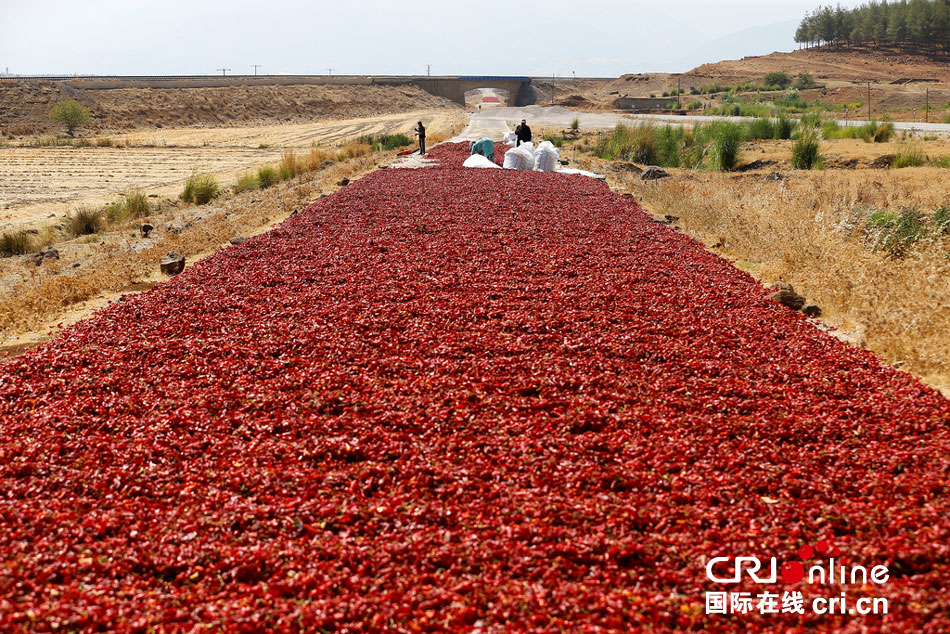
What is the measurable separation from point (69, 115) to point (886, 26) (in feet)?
427

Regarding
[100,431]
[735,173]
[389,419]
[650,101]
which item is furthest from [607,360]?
[650,101]

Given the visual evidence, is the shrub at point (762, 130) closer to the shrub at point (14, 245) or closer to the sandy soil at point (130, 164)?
the sandy soil at point (130, 164)

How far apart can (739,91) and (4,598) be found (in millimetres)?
89752

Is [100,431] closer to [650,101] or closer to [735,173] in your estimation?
[735,173]

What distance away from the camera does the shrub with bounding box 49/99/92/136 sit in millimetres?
52844

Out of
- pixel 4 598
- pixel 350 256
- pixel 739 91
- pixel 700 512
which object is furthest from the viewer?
pixel 739 91

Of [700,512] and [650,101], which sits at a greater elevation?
[650,101]

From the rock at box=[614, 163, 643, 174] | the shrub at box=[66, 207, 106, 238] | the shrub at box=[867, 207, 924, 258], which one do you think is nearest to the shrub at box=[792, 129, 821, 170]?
the rock at box=[614, 163, 643, 174]

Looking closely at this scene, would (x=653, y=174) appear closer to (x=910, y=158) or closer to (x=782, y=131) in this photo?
(x=910, y=158)

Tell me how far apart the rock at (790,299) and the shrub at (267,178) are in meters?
18.1

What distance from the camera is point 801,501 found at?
13.0 ft

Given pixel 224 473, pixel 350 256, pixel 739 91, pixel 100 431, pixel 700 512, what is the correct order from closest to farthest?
pixel 700 512 < pixel 224 473 < pixel 100 431 < pixel 350 256 < pixel 739 91

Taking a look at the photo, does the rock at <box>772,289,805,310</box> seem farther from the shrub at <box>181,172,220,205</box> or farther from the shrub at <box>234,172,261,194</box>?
the shrub at <box>234,172,261,194</box>

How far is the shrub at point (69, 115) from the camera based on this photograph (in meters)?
52.8
